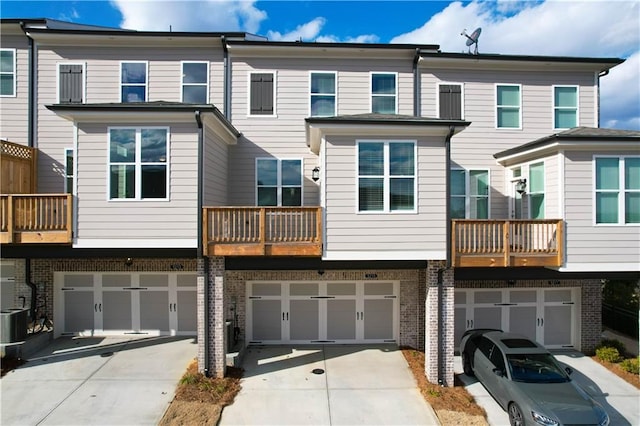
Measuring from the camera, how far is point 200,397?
7840mm

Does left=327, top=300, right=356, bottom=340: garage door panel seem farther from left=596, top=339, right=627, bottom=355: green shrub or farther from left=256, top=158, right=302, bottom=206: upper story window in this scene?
left=596, top=339, right=627, bottom=355: green shrub

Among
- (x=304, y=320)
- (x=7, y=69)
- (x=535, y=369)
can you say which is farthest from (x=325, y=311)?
(x=7, y=69)

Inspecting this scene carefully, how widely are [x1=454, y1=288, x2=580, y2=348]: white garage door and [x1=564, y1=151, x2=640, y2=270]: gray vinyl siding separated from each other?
2814mm

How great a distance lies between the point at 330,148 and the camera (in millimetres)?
8352

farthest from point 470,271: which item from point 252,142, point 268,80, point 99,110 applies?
point 99,110

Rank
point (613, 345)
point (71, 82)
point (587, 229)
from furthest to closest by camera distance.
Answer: point (71, 82), point (613, 345), point (587, 229)

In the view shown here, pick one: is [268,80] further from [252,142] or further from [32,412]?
[32,412]

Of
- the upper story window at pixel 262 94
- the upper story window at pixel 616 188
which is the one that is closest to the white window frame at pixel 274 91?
the upper story window at pixel 262 94

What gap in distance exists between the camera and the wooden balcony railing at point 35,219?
8359 millimetres

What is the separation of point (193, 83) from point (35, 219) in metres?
5.76

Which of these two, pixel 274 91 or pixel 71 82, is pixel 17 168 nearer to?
pixel 71 82

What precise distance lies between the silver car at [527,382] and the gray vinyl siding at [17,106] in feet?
47.1

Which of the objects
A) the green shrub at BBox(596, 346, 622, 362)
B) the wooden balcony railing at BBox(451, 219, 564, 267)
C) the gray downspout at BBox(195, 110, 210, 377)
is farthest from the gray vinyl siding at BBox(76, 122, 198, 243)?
the green shrub at BBox(596, 346, 622, 362)

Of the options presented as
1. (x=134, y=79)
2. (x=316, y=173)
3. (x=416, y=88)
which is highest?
(x=134, y=79)
